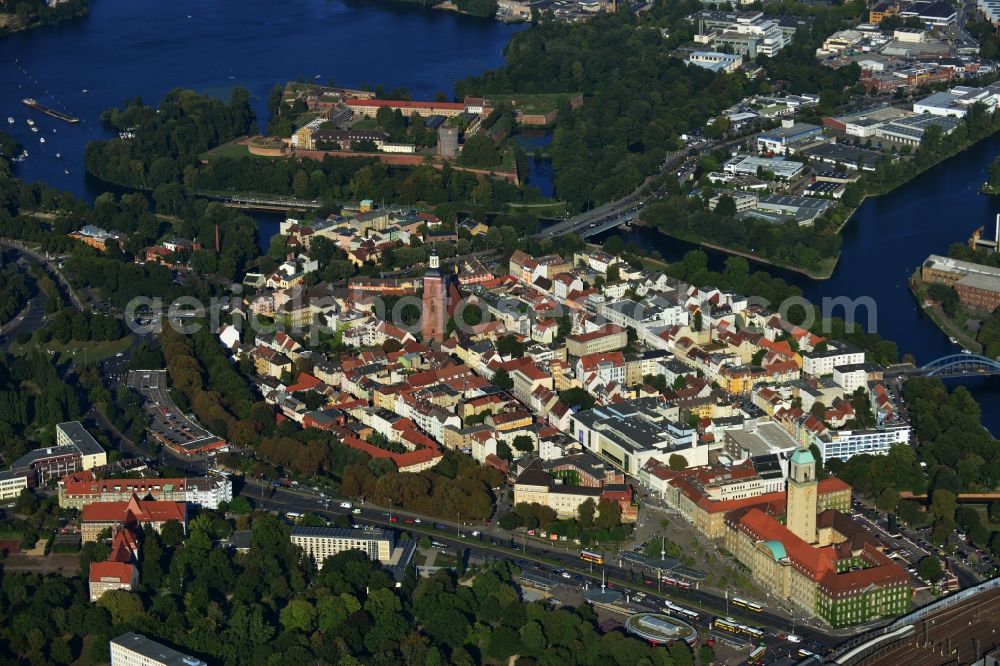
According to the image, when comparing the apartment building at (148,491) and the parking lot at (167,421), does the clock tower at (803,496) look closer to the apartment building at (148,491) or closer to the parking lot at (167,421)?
the apartment building at (148,491)

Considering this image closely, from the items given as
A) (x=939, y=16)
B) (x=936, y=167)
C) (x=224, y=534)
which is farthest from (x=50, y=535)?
(x=939, y=16)

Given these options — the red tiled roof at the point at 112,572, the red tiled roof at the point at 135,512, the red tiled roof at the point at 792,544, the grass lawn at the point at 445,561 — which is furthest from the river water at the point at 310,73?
the red tiled roof at the point at 112,572

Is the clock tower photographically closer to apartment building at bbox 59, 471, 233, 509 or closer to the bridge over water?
the bridge over water

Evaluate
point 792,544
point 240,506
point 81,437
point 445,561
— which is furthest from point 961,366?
point 81,437

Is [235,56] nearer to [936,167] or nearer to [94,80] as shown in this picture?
[94,80]

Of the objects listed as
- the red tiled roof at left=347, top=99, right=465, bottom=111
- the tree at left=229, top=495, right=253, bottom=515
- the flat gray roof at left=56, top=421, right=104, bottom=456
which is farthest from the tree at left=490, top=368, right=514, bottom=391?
the red tiled roof at left=347, top=99, right=465, bottom=111

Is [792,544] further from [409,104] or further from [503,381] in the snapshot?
[409,104]
